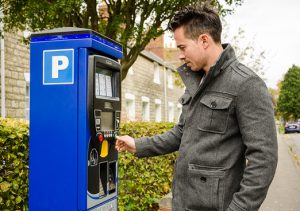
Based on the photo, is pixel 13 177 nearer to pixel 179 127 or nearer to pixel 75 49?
pixel 75 49

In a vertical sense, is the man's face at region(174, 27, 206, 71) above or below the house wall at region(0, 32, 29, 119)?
below

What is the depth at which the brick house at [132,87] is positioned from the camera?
11.0 metres

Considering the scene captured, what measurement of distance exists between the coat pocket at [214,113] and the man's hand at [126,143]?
0.86 m

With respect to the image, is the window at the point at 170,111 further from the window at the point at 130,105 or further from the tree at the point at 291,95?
the tree at the point at 291,95

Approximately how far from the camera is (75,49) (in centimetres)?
296

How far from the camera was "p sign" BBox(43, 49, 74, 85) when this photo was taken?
2.97 m

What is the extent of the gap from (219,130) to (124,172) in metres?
3.42

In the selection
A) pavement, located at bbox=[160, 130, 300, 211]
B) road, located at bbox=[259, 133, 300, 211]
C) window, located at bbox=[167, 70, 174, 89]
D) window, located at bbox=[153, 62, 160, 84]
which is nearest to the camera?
pavement, located at bbox=[160, 130, 300, 211]

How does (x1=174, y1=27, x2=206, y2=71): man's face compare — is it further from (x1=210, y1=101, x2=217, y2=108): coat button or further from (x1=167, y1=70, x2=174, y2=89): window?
(x1=167, y1=70, x2=174, y2=89): window

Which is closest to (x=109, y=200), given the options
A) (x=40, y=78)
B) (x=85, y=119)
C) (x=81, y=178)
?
(x=81, y=178)

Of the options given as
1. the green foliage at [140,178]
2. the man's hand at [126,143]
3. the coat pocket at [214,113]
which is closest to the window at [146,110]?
the green foliage at [140,178]

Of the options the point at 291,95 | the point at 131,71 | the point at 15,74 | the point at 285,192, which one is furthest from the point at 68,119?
the point at 291,95

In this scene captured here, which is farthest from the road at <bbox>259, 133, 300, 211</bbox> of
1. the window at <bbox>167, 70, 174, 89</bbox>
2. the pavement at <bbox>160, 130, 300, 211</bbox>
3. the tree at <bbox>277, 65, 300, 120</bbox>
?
the tree at <bbox>277, 65, 300, 120</bbox>

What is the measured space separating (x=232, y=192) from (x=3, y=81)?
940 cm
